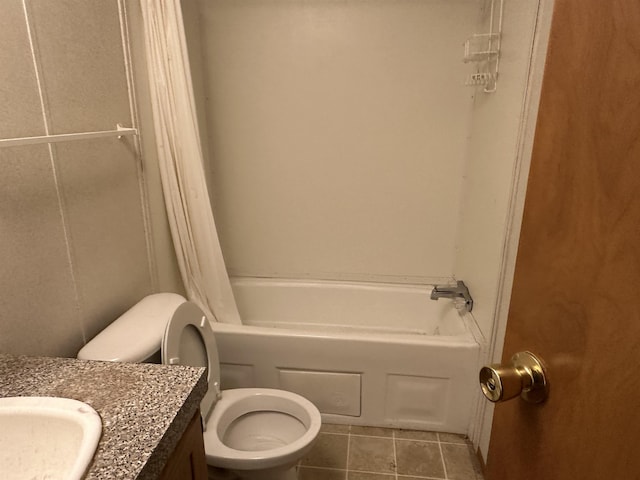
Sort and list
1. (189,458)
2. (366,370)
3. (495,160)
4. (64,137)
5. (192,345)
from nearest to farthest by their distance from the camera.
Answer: (189,458) < (64,137) < (192,345) < (495,160) < (366,370)

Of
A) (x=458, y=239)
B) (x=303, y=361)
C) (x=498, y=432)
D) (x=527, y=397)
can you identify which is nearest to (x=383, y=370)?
(x=303, y=361)

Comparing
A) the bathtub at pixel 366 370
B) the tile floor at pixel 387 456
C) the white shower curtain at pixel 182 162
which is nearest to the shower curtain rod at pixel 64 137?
the white shower curtain at pixel 182 162

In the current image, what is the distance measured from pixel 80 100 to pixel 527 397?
4.57 ft

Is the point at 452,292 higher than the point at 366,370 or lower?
higher

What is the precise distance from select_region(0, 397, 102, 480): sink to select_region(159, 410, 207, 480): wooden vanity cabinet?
0.54ft

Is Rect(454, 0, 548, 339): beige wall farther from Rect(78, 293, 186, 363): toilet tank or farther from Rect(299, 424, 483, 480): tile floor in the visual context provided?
Rect(78, 293, 186, 363): toilet tank

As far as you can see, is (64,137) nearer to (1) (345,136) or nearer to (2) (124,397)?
(2) (124,397)

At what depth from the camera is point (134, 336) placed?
4.23ft

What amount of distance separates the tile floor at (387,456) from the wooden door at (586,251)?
4.33 ft

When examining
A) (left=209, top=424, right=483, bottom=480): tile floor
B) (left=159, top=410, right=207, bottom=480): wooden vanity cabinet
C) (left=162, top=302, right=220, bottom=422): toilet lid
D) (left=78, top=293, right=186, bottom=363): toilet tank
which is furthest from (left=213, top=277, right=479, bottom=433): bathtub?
(left=159, top=410, right=207, bottom=480): wooden vanity cabinet

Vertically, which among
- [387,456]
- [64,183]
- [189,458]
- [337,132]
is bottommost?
[387,456]

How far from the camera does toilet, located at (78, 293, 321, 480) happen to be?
1.28m

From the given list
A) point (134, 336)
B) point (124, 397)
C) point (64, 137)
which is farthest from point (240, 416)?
point (64, 137)

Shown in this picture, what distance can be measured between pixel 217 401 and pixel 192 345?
263 millimetres
